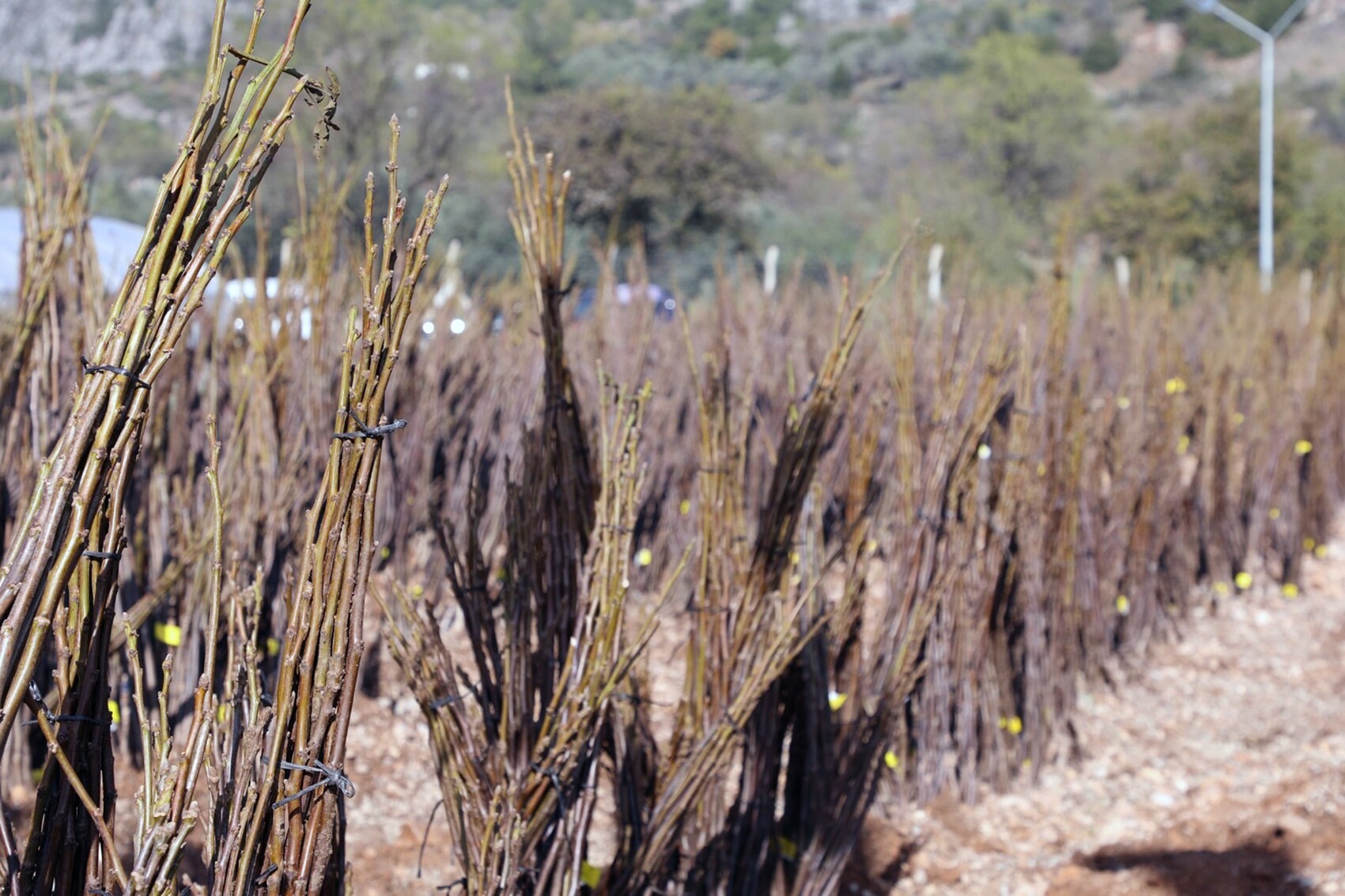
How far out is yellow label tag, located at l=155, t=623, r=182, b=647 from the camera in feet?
9.02

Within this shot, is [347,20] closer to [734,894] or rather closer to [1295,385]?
[1295,385]

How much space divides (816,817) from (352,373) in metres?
1.38

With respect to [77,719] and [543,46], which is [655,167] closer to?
[77,719]

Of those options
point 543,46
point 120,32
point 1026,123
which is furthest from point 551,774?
point 120,32

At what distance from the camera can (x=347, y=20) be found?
15.3 m

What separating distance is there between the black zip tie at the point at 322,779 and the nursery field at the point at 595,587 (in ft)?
0.04

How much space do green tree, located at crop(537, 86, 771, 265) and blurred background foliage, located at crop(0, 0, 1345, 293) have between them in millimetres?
31

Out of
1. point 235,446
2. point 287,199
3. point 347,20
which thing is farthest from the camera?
point 347,20

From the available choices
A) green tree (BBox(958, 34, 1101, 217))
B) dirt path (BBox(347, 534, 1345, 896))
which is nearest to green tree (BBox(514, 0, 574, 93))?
green tree (BBox(958, 34, 1101, 217))

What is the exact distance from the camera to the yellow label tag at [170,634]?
2.75 metres

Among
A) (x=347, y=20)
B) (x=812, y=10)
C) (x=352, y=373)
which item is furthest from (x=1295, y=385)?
(x=812, y=10)

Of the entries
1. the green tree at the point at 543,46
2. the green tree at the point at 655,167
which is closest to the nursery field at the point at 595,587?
the green tree at the point at 655,167

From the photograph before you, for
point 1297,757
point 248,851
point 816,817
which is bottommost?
point 1297,757

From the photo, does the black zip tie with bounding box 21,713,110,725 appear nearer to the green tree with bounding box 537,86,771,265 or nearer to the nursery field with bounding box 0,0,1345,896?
the nursery field with bounding box 0,0,1345,896
